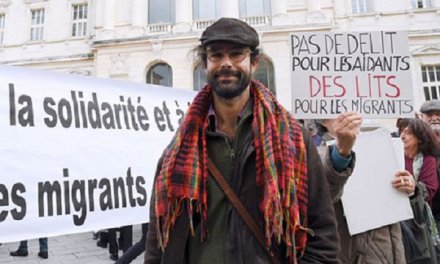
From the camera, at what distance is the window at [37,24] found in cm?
2098

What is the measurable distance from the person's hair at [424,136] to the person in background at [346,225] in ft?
3.70

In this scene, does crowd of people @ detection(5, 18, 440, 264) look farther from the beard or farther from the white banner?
the white banner

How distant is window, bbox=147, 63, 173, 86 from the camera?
18016 mm

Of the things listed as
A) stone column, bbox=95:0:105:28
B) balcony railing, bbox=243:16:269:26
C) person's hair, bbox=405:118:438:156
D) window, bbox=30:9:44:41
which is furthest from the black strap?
window, bbox=30:9:44:41

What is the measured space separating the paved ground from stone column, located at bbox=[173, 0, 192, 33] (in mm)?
13698

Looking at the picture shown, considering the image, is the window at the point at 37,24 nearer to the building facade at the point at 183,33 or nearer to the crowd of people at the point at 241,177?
the building facade at the point at 183,33

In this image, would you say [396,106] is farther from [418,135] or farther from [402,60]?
[418,135]

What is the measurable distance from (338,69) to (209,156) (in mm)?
1124

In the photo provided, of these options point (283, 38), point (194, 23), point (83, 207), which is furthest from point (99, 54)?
point (83, 207)

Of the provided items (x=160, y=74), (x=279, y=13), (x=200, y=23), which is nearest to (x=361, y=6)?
(x=279, y=13)

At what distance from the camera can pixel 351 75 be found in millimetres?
2029

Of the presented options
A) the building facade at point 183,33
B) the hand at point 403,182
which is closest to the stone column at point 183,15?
the building facade at point 183,33

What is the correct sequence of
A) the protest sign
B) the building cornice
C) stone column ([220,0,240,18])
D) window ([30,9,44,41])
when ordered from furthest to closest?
1. window ([30,9,44,41])
2. the building cornice
3. stone column ([220,0,240,18])
4. the protest sign

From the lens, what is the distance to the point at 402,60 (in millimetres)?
2043
